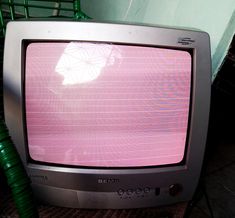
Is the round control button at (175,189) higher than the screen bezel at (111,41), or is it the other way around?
the screen bezel at (111,41)

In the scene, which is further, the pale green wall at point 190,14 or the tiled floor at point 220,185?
the tiled floor at point 220,185

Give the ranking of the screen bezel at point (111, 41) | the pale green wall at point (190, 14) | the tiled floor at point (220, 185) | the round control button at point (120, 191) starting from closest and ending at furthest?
the screen bezel at point (111, 41) → the round control button at point (120, 191) → the pale green wall at point (190, 14) → the tiled floor at point (220, 185)

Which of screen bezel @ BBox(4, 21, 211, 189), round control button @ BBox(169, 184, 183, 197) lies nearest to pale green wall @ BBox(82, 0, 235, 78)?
screen bezel @ BBox(4, 21, 211, 189)

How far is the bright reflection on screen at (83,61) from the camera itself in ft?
1.84

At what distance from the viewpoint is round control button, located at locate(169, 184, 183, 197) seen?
67 centimetres

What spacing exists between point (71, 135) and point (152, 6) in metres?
0.73

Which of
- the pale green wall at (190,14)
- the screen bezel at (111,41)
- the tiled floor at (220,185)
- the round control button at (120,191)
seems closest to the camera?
the screen bezel at (111,41)

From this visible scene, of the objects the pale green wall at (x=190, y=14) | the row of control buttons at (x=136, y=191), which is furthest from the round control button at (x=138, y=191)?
the pale green wall at (x=190, y=14)

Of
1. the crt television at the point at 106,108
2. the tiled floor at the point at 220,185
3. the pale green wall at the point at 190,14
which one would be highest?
the pale green wall at the point at 190,14

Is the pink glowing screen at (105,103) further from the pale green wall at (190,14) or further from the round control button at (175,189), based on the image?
the pale green wall at (190,14)

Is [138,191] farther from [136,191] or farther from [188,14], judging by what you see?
[188,14]

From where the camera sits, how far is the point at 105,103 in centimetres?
59

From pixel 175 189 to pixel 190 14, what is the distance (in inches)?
26.2

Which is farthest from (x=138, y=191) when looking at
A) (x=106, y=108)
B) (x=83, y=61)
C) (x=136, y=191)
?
(x=83, y=61)
